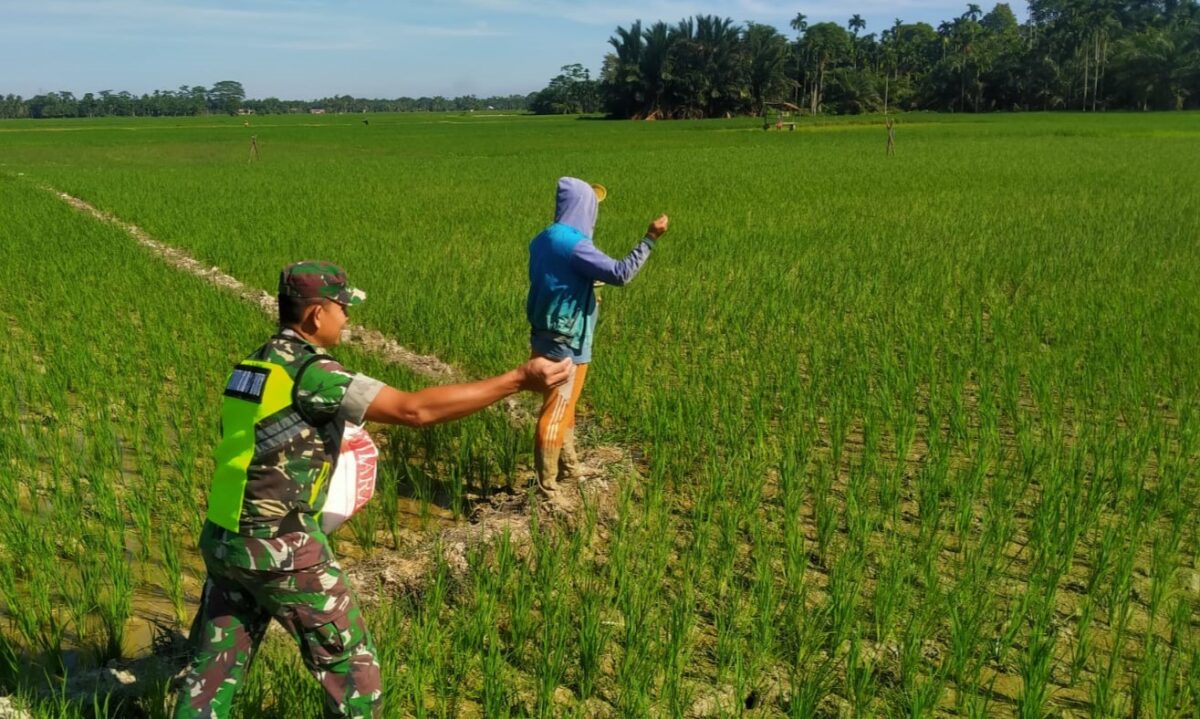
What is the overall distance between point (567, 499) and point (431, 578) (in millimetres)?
829

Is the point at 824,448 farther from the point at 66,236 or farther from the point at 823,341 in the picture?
the point at 66,236

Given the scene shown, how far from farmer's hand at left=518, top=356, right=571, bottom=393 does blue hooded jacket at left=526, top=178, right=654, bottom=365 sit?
141 centimetres

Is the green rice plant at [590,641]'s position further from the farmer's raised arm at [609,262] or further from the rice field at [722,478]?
the farmer's raised arm at [609,262]

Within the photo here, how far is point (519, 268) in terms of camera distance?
9.23m

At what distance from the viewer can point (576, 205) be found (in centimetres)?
350

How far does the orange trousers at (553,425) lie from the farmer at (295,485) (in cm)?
155

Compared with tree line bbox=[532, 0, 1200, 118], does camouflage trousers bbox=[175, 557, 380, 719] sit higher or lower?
lower

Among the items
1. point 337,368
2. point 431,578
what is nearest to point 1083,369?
point 431,578

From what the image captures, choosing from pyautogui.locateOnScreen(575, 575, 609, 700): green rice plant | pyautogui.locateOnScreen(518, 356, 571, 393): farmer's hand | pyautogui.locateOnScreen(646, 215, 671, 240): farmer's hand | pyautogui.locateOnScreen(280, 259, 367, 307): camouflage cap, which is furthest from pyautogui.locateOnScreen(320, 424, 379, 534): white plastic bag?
pyautogui.locateOnScreen(646, 215, 671, 240): farmer's hand

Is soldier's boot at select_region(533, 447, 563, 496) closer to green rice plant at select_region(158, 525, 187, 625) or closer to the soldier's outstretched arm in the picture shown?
green rice plant at select_region(158, 525, 187, 625)

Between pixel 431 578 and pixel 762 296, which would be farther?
pixel 762 296

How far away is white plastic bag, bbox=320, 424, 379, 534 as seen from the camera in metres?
2.15

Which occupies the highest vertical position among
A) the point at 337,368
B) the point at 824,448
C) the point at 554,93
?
the point at 554,93

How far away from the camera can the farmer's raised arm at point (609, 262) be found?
132 inches
